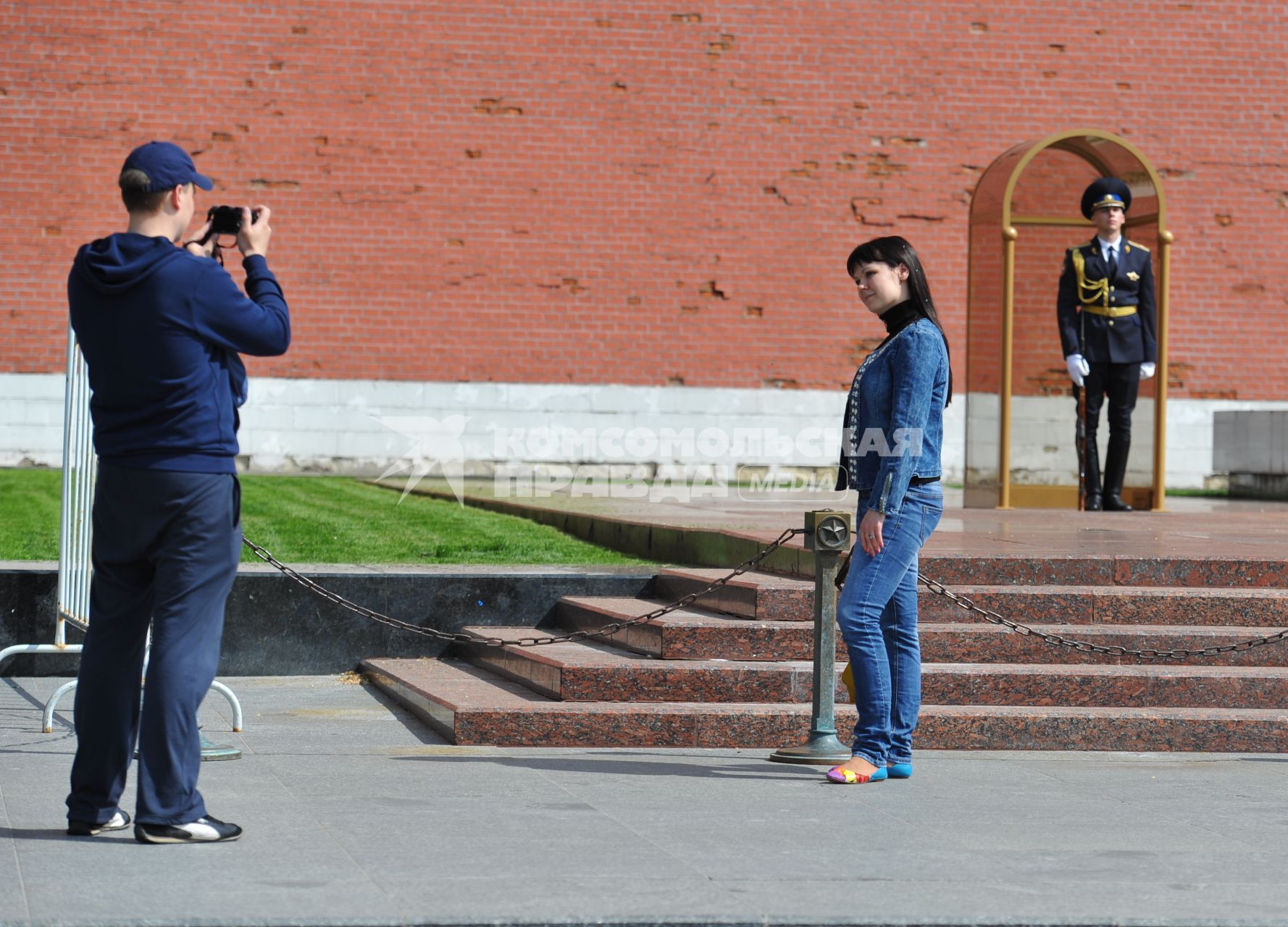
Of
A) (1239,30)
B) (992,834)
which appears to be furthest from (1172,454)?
(992,834)

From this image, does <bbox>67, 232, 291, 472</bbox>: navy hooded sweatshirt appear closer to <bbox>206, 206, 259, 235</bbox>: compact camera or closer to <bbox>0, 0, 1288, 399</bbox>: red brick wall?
<bbox>206, 206, 259, 235</bbox>: compact camera

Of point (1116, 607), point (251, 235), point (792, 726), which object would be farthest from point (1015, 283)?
point (251, 235)

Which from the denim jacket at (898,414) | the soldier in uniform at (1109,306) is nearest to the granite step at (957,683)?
the denim jacket at (898,414)

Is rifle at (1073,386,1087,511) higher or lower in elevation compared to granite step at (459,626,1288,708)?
higher

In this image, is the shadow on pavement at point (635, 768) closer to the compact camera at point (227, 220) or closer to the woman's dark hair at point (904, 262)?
the woman's dark hair at point (904, 262)

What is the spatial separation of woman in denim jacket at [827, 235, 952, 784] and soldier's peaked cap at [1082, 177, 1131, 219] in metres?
6.27

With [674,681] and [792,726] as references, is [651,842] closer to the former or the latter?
[792,726]

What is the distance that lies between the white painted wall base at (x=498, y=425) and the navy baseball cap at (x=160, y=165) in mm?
12986

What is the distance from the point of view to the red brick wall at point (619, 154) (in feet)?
56.2

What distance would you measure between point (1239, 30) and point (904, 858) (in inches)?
651

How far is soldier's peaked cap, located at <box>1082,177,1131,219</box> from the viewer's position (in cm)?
1149

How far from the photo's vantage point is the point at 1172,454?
18703 millimetres

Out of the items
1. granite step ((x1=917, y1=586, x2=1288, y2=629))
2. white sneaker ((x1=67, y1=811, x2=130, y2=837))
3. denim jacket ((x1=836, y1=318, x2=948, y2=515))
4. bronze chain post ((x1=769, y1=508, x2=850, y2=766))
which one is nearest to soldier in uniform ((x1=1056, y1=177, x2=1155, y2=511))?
granite step ((x1=917, y1=586, x2=1288, y2=629))

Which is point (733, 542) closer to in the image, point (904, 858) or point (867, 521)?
point (867, 521)
